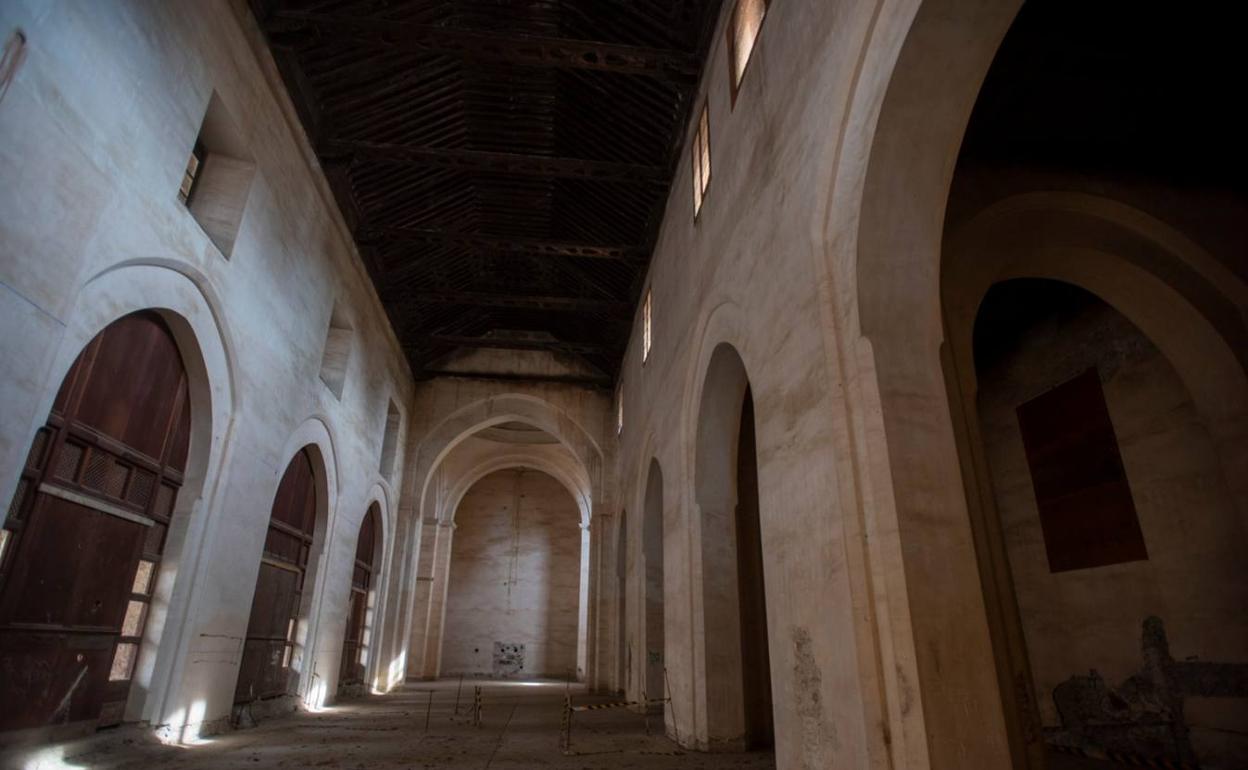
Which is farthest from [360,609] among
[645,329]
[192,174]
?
[192,174]

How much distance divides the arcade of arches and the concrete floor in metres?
0.09

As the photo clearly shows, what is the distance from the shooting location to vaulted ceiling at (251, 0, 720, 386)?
7.93 m

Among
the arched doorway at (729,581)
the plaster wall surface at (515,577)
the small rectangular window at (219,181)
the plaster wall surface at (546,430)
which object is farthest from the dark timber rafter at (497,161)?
the plaster wall surface at (515,577)

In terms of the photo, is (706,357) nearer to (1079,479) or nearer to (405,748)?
(1079,479)

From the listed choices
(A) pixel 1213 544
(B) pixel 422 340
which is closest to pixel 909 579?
Result: (A) pixel 1213 544

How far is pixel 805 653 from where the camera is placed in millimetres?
4270

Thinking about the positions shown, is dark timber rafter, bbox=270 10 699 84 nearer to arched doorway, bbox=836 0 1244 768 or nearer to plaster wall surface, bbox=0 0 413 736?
plaster wall surface, bbox=0 0 413 736

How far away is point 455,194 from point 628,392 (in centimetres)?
521

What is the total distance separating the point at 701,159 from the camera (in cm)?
835

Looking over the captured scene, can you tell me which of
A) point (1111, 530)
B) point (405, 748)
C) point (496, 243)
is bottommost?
point (405, 748)

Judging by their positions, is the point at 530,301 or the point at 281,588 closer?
the point at 281,588

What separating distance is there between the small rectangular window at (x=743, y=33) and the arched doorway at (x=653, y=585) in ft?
18.7

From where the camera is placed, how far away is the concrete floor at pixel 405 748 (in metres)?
5.87

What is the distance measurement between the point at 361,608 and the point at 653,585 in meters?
6.78
